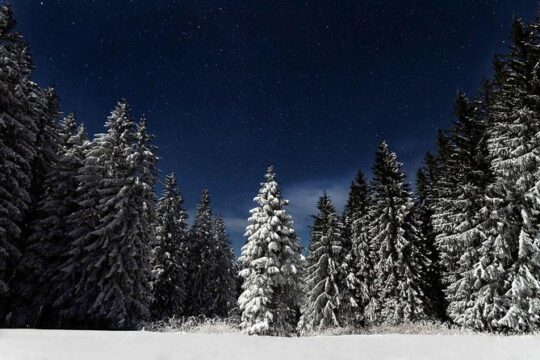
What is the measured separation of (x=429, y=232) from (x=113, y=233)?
27.8 meters

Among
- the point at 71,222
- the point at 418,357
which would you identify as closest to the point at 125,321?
the point at 71,222

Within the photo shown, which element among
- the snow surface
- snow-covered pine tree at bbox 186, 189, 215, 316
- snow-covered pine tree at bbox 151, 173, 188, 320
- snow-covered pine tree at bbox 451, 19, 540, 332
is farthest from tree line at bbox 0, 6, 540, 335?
snow-covered pine tree at bbox 186, 189, 215, 316

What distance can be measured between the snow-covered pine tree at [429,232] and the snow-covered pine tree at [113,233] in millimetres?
21466

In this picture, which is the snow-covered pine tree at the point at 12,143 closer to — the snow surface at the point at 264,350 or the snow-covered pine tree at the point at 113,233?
the snow-covered pine tree at the point at 113,233

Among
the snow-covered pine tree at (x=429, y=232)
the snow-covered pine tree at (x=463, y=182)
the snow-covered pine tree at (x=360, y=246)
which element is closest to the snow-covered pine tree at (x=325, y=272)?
the snow-covered pine tree at (x=360, y=246)

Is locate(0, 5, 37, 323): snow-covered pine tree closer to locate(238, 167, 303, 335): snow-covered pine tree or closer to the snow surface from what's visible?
locate(238, 167, 303, 335): snow-covered pine tree

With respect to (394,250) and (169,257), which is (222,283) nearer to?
(169,257)

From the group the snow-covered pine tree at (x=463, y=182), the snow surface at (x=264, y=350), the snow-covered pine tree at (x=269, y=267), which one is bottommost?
the snow surface at (x=264, y=350)

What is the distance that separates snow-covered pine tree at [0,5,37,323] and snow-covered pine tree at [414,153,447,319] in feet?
89.7

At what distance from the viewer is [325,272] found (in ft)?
106

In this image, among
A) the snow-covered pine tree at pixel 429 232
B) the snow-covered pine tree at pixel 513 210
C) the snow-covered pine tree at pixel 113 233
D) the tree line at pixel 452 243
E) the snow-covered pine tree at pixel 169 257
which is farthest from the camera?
the snow-covered pine tree at pixel 169 257

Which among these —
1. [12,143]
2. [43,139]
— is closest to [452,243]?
[12,143]

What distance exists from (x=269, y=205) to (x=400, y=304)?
A: 1413 centimetres

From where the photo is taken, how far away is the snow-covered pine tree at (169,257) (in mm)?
36812
